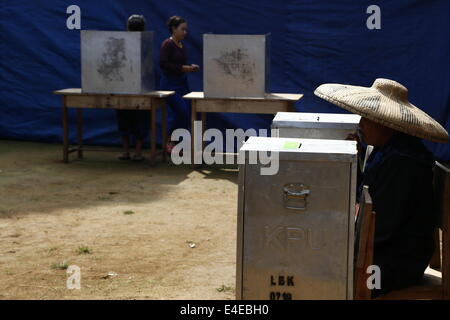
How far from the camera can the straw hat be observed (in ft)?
12.7

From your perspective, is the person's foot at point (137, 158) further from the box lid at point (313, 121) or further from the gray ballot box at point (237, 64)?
the box lid at point (313, 121)

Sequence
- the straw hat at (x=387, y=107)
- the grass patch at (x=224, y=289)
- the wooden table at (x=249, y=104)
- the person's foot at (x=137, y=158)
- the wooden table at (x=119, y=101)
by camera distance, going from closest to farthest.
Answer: the straw hat at (x=387, y=107), the grass patch at (x=224, y=289), the wooden table at (x=249, y=104), the wooden table at (x=119, y=101), the person's foot at (x=137, y=158)

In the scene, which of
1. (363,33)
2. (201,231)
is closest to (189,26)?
(363,33)

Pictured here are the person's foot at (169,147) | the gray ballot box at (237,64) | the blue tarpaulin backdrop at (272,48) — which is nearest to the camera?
the gray ballot box at (237,64)

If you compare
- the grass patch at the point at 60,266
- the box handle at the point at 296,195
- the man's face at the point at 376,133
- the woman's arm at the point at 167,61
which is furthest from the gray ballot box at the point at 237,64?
the box handle at the point at 296,195

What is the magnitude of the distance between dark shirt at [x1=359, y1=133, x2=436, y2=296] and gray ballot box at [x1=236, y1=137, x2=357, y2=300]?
1.19 ft

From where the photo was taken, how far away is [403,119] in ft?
12.8

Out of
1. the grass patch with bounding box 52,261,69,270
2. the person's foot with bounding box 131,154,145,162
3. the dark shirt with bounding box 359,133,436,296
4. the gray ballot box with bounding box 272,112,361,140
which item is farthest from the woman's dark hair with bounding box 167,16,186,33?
the dark shirt with bounding box 359,133,436,296

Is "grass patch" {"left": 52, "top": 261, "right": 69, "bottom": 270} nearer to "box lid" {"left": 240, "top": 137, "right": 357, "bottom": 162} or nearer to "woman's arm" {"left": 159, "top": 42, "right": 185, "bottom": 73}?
"box lid" {"left": 240, "top": 137, "right": 357, "bottom": 162}

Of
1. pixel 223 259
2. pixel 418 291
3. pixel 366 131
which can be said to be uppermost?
pixel 366 131

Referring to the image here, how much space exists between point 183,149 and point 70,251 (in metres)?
4.37

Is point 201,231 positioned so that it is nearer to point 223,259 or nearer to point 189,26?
point 223,259

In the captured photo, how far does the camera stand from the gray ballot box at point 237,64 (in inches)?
342

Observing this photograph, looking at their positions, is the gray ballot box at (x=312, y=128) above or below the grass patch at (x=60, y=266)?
above
